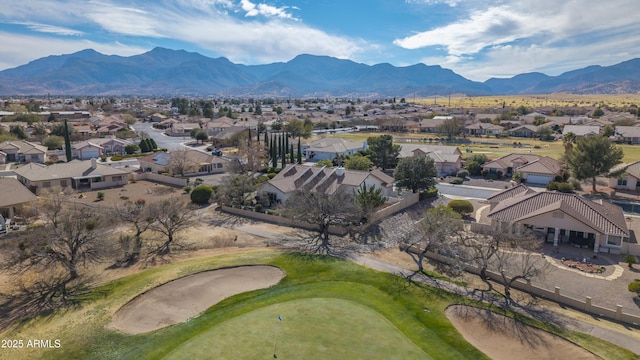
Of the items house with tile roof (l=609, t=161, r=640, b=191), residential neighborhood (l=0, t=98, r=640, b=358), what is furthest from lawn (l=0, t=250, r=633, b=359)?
house with tile roof (l=609, t=161, r=640, b=191)

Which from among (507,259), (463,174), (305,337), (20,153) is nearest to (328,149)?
(463,174)

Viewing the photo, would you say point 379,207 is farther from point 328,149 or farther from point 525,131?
point 525,131

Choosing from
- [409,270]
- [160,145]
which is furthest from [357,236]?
[160,145]

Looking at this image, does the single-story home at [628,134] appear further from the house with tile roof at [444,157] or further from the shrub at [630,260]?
the shrub at [630,260]

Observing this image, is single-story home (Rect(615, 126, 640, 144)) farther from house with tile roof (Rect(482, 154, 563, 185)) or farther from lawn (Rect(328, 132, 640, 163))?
house with tile roof (Rect(482, 154, 563, 185))

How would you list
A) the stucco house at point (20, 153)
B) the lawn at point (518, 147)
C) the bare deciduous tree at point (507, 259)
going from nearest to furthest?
the bare deciduous tree at point (507, 259), the stucco house at point (20, 153), the lawn at point (518, 147)

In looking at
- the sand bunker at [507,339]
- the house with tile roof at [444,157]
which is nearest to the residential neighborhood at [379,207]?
the house with tile roof at [444,157]
